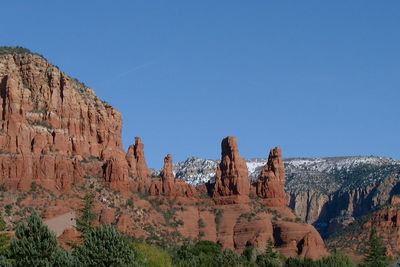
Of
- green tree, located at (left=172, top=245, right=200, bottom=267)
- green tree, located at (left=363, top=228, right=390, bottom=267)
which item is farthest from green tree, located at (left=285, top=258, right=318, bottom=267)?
green tree, located at (left=363, top=228, right=390, bottom=267)

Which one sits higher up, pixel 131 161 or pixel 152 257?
pixel 131 161

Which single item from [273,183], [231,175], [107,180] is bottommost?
[107,180]

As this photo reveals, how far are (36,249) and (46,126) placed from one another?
8404 cm

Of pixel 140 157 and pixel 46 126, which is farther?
pixel 140 157

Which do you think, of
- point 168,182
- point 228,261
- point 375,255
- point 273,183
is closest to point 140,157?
point 168,182

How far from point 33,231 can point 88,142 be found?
3601 inches

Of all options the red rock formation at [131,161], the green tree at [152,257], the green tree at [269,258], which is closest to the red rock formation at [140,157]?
the red rock formation at [131,161]

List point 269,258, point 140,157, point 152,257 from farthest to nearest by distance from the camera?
point 140,157, point 269,258, point 152,257

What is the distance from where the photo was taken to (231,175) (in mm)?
188250

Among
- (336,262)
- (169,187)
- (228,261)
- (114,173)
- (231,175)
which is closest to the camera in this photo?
(336,262)

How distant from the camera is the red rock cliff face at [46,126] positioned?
16025 centimetres

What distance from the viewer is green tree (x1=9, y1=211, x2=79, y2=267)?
84438mm

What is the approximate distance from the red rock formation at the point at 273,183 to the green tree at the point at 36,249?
349 feet

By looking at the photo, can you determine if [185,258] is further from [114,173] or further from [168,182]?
[168,182]
